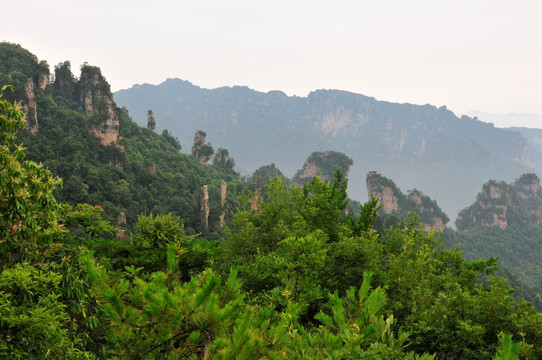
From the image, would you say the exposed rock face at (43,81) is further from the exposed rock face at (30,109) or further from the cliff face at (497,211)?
the cliff face at (497,211)

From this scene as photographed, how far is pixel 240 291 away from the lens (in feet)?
17.3

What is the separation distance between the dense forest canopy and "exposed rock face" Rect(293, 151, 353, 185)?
98565mm

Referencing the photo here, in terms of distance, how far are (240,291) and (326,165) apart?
11176 cm

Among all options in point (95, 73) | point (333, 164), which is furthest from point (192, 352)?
point (333, 164)

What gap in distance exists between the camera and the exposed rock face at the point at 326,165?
11300 cm

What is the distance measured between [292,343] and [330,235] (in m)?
10.0

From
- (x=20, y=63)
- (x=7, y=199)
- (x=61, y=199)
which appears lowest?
(x=61, y=199)

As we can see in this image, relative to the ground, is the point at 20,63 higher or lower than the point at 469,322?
higher

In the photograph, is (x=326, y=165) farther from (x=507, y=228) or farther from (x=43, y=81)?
(x=43, y=81)

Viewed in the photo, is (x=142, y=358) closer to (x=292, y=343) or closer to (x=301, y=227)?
(x=292, y=343)

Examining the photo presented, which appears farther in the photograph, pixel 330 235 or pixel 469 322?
pixel 330 235

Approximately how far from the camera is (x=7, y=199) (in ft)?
16.1

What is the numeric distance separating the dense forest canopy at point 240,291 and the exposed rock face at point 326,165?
98565mm

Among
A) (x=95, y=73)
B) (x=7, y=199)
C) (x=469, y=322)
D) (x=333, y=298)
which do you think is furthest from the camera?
(x=95, y=73)
